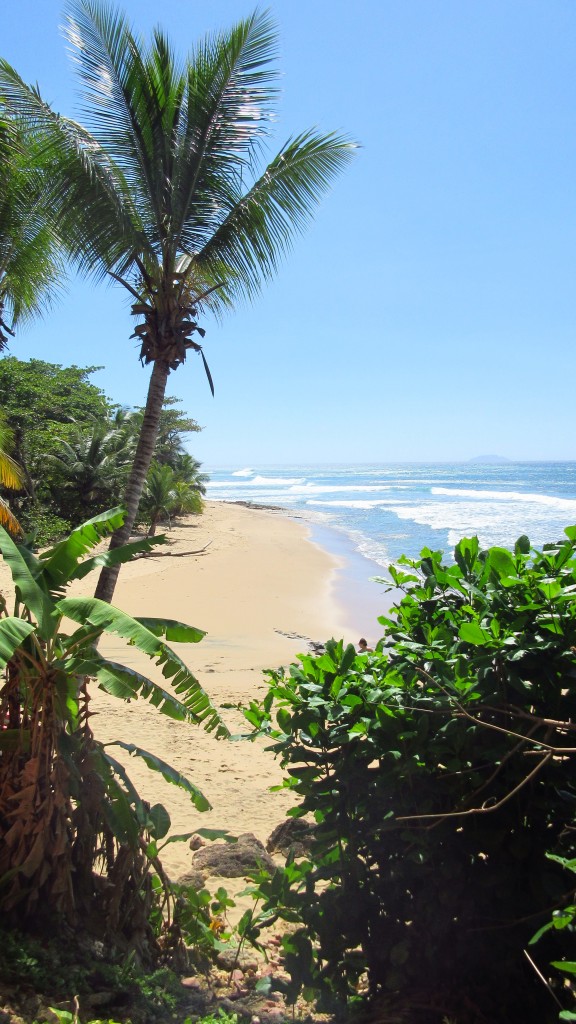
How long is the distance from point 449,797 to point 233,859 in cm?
285

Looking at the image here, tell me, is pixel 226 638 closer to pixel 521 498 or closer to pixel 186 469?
pixel 186 469

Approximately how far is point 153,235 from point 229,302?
A: 1218mm

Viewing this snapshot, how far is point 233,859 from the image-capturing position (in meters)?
4.69

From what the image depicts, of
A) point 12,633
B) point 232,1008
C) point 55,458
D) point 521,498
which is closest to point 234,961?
point 232,1008

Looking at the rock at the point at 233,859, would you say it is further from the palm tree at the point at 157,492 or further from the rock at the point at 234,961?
the palm tree at the point at 157,492

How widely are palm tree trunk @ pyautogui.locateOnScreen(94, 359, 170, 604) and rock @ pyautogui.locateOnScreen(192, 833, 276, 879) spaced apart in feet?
7.25

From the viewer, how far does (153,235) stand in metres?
6.45

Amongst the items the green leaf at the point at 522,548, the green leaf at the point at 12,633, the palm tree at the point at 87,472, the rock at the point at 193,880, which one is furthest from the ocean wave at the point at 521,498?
the green leaf at the point at 12,633

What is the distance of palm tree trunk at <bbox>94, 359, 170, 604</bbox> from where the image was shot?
18.5 feet

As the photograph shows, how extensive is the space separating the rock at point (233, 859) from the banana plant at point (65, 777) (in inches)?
49.5

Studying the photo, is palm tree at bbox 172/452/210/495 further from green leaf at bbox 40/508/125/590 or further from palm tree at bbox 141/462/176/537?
green leaf at bbox 40/508/125/590

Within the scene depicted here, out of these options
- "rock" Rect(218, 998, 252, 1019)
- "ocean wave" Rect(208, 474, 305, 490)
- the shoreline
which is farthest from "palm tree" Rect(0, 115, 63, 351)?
"ocean wave" Rect(208, 474, 305, 490)

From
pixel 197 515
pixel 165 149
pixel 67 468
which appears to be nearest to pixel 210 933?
pixel 165 149

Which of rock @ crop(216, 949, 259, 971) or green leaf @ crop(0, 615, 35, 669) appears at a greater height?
green leaf @ crop(0, 615, 35, 669)
